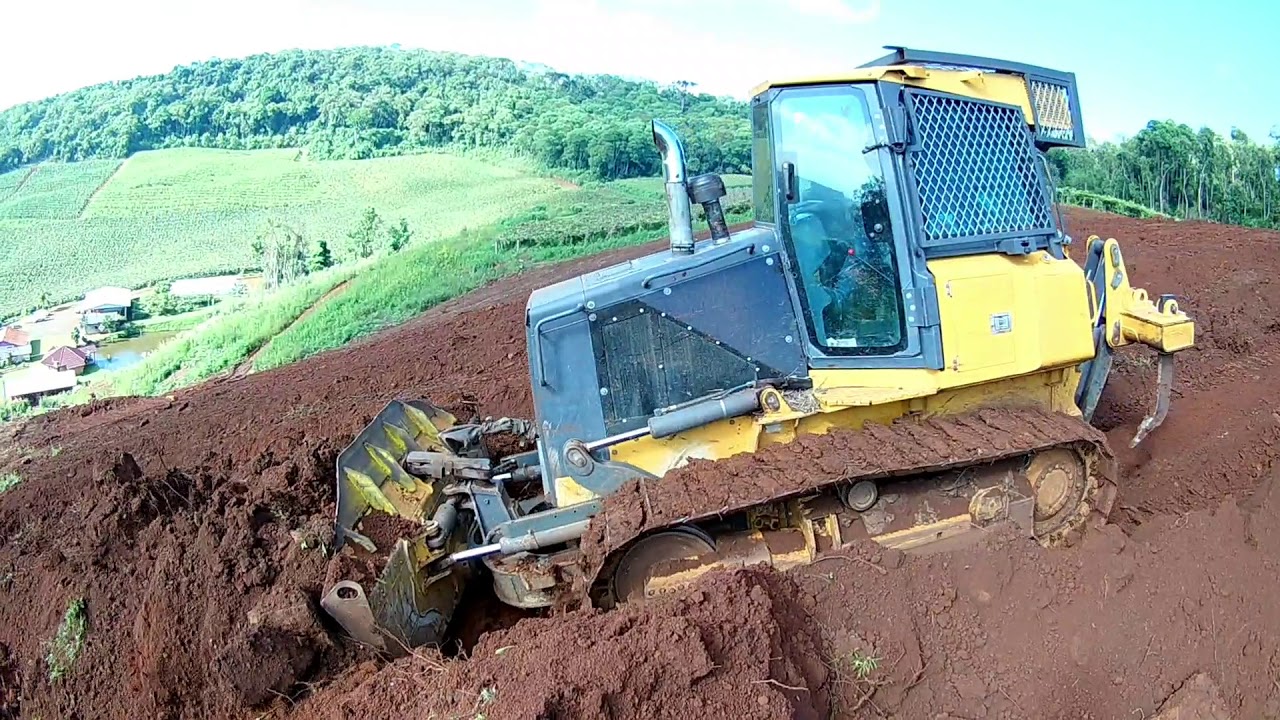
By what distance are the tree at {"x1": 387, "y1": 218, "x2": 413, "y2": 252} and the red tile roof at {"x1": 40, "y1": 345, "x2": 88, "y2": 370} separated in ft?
29.3

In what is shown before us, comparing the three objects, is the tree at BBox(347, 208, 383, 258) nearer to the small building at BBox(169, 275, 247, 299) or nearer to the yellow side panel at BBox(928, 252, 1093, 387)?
the small building at BBox(169, 275, 247, 299)

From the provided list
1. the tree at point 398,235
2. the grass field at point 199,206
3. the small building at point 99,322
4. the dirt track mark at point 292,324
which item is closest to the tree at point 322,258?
→ the grass field at point 199,206

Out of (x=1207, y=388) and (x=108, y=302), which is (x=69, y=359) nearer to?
(x=108, y=302)

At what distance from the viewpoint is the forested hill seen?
2748cm

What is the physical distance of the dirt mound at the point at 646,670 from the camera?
2.99 metres

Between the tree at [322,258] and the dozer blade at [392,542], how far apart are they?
61.0ft

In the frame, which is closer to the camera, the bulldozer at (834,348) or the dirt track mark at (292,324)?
the bulldozer at (834,348)

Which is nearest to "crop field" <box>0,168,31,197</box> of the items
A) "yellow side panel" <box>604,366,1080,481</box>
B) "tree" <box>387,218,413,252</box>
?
"tree" <box>387,218,413,252</box>

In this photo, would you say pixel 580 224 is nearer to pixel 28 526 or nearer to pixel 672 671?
pixel 28 526

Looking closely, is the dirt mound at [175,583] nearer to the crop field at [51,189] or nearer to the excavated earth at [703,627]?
the excavated earth at [703,627]

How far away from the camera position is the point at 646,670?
3068 millimetres

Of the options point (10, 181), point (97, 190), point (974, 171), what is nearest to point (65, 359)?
point (10, 181)

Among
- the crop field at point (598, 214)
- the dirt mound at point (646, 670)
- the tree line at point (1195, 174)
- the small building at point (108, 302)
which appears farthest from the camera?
the tree line at point (1195, 174)

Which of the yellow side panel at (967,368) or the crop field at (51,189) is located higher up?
the crop field at (51,189)
